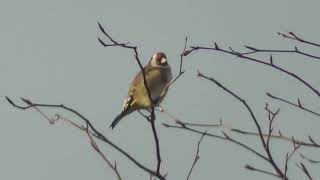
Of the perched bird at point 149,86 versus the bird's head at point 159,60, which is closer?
the perched bird at point 149,86

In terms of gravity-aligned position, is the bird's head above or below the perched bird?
above

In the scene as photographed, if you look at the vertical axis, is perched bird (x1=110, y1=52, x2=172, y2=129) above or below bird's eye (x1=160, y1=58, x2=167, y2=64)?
below

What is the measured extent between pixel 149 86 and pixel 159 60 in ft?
2.65

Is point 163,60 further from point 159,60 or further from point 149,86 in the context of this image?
point 149,86

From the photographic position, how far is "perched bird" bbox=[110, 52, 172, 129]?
312 inches

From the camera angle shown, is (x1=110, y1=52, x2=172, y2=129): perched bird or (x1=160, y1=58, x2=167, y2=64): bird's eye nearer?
(x1=110, y1=52, x2=172, y2=129): perched bird

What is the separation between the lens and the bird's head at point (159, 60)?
337 inches

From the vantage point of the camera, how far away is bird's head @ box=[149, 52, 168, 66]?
8.57 meters

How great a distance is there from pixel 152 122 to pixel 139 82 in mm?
4304

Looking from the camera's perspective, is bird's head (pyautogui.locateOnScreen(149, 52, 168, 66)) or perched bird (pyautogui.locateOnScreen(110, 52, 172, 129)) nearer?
perched bird (pyautogui.locateOnScreen(110, 52, 172, 129))

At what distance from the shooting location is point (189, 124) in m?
4.04

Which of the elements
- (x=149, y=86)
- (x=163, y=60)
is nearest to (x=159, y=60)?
(x=163, y=60)

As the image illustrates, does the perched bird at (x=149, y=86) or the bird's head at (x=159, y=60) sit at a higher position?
the bird's head at (x=159, y=60)

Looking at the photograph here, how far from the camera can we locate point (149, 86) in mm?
7918
